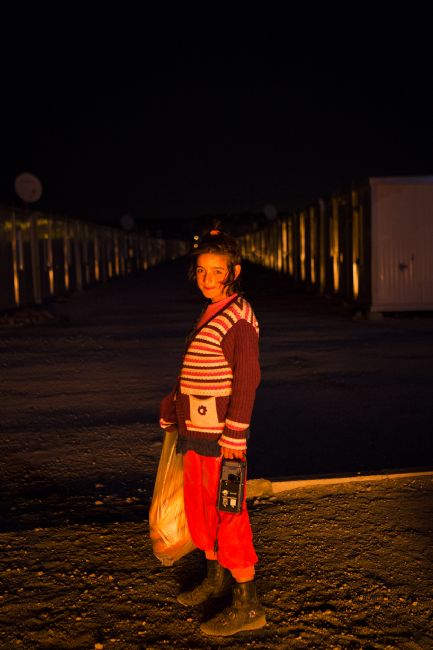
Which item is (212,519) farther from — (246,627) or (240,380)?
(240,380)

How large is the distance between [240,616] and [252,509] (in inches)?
44.2

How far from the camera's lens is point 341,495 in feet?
12.1

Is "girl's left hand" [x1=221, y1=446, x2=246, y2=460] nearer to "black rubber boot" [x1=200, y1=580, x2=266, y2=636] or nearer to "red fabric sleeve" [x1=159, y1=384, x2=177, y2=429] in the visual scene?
"red fabric sleeve" [x1=159, y1=384, x2=177, y2=429]

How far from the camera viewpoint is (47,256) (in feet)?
64.0

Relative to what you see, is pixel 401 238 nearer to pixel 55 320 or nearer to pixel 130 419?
pixel 55 320

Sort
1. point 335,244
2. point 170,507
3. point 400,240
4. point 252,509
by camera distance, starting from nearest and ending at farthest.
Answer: point 170,507 → point 252,509 → point 400,240 → point 335,244

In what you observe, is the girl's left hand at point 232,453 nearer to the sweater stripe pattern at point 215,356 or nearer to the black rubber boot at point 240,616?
the sweater stripe pattern at point 215,356

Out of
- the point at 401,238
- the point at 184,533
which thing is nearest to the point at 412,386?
the point at 184,533

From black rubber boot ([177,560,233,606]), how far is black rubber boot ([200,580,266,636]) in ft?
0.51

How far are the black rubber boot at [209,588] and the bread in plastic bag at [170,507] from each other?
0.17 metres

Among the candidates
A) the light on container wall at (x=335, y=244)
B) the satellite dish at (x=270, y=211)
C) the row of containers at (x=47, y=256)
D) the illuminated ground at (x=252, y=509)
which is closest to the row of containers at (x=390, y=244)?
the light on container wall at (x=335, y=244)

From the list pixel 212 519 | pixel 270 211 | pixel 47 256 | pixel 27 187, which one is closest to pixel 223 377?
pixel 212 519

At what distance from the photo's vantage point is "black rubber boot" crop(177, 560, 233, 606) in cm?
260

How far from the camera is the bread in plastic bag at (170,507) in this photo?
8.82 feet
